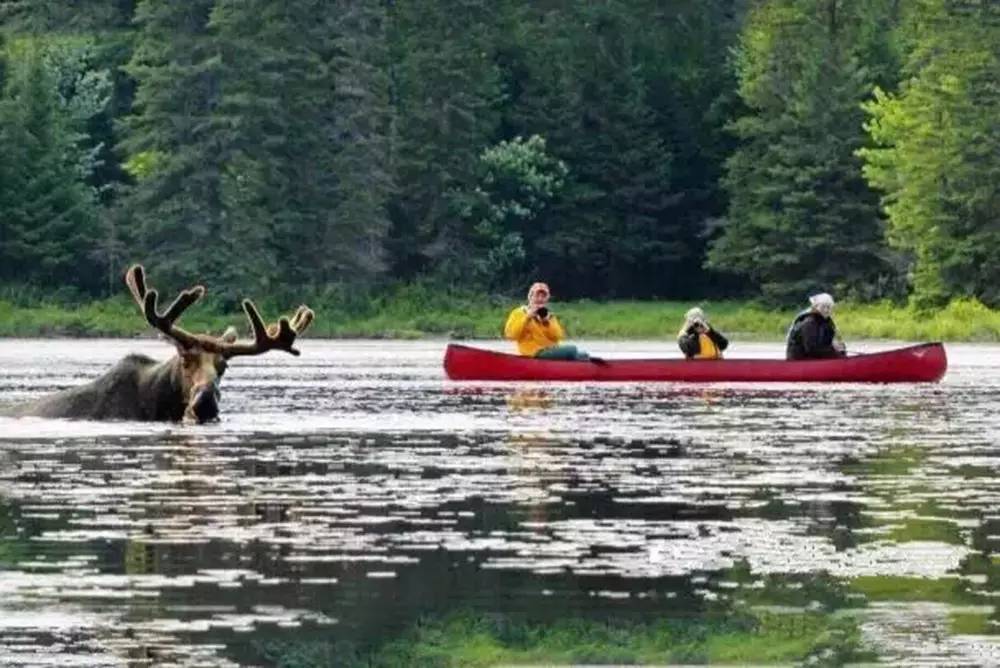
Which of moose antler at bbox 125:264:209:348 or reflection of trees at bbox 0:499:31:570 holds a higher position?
moose antler at bbox 125:264:209:348

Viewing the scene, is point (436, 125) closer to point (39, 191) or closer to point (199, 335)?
point (39, 191)

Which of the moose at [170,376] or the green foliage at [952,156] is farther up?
the green foliage at [952,156]

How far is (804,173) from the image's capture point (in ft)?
273

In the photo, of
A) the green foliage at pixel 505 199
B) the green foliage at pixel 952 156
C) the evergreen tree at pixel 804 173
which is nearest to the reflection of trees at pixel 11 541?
the green foliage at pixel 952 156

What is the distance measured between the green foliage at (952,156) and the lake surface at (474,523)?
42351 millimetres

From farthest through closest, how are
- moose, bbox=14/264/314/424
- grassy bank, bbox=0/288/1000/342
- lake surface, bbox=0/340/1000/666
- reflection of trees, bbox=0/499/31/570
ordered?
1. grassy bank, bbox=0/288/1000/342
2. moose, bbox=14/264/314/424
3. reflection of trees, bbox=0/499/31/570
4. lake surface, bbox=0/340/1000/666

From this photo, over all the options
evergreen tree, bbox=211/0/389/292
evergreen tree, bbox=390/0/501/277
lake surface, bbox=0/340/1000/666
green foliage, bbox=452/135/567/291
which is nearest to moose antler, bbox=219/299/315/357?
lake surface, bbox=0/340/1000/666

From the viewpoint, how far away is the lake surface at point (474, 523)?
576 inches

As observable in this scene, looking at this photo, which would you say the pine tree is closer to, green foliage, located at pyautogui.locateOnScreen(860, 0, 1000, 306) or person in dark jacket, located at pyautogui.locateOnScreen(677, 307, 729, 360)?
green foliage, located at pyautogui.locateOnScreen(860, 0, 1000, 306)

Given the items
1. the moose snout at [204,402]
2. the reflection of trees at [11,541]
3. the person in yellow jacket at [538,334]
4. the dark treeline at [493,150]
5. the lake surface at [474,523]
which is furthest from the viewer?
the dark treeline at [493,150]

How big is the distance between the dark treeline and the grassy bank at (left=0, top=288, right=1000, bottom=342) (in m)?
1.30

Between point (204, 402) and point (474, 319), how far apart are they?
50949mm

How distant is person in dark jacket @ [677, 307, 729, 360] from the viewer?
4219 cm

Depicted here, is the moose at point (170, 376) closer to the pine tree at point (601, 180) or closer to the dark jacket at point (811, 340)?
the dark jacket at point (811, 340)
